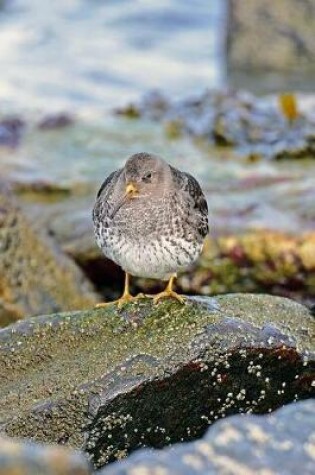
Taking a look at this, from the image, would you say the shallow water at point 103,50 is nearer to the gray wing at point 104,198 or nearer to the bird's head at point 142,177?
the gray wing at point 104,198

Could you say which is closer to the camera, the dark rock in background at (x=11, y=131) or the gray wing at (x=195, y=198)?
the gray wing at (x=195, y=198)

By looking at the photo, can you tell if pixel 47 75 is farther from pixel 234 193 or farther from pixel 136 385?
pixel 136 385

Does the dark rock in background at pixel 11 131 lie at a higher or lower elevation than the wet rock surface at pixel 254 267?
lower

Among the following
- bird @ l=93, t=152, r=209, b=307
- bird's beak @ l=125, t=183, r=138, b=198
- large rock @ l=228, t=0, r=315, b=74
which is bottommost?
large rock @ l=228, t=0, r=315, b=74

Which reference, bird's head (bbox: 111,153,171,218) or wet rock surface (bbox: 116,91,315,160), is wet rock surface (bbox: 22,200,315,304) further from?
wet rock surface (bbox: 116,91,315,160)

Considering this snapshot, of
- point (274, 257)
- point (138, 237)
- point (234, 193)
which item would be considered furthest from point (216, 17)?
point (138, 237)

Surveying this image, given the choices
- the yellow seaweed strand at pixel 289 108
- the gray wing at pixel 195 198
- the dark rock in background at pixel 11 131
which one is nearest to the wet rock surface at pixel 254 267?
the gray wing at pixel 195 198

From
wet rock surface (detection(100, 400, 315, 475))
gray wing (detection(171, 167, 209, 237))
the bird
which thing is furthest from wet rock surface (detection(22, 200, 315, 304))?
wet rock surface (detection(100, 400, 315, 475))
